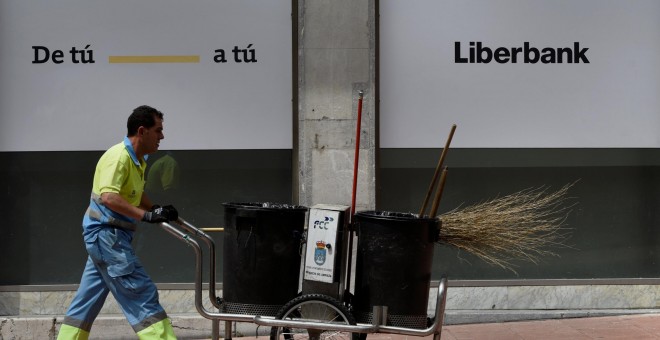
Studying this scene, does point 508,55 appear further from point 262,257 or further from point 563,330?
point 262,257

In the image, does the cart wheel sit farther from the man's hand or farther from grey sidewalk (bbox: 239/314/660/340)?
grey sidewalk (bbox: 239/314/660/340)

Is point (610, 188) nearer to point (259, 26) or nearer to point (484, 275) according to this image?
point (484, 275)

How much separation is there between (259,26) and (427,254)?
11.9 ft

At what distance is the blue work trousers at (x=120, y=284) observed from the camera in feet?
17.5

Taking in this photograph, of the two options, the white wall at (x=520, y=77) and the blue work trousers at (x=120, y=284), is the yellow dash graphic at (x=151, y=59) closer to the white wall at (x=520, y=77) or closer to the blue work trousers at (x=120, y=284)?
the white wall at (x=520, y=77)

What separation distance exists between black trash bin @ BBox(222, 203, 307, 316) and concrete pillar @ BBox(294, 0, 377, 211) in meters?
2.66

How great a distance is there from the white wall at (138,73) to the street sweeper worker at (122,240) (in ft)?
8.78

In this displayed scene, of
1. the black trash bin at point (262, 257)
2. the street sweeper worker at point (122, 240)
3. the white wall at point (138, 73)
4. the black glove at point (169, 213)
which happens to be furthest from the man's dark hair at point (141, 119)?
the white wall at point (138, 73)

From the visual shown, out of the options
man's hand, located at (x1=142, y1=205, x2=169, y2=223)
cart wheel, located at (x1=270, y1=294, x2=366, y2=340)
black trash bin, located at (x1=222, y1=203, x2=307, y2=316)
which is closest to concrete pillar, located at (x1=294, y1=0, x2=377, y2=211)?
black trash bin, located at (x1=222, y1=203, x2=307, y2=316)

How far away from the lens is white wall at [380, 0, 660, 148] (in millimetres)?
8414

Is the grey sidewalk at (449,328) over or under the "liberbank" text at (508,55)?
under

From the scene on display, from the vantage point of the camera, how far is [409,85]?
27.6 feet

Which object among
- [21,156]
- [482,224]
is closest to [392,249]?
[482,224]

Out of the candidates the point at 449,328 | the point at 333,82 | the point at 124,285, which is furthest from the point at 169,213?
the point at 449,328
